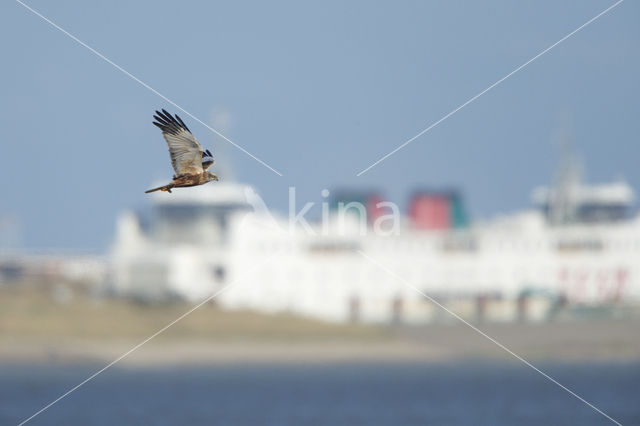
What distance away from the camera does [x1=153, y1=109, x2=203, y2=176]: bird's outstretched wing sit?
53.5 ft

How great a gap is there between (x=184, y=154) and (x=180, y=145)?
14 cm

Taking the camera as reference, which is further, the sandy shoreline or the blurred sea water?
the sandy shoreline

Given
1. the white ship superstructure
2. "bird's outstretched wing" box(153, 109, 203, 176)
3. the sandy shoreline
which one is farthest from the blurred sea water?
"bird's outstretched wing" box(153, 109, 203, 176)

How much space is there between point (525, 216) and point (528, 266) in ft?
48.0

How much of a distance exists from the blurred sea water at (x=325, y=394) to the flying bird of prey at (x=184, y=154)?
3228 centimetres

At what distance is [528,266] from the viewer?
114688mm

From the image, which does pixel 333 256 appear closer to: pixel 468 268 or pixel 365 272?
pixel 365 272

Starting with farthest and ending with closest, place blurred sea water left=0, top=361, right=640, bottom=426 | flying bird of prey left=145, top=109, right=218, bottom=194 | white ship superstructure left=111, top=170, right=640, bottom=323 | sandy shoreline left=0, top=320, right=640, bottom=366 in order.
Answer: white ship superstructure left=111, top=170, right=640, bottom=323 < sandy shoreline left=0, top=320, right=640, bottom=366 < blurred sea water left=0, top=361, right=640, bottom=426 < flying bird of prey left=145, top=109, right=218, bottom=194

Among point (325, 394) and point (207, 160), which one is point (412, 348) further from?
point (207, 160)

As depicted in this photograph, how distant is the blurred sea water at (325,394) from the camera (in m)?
50.3

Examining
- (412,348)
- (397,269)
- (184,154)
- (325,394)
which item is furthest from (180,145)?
(397,269)

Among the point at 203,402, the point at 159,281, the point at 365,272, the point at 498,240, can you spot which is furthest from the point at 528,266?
the point at 203,402

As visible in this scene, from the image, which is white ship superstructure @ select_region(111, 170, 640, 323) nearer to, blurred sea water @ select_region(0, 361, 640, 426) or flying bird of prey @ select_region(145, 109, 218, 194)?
blurred sea water @ select_region(0, 361, 640, 426)

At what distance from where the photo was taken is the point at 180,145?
54.2 feet
